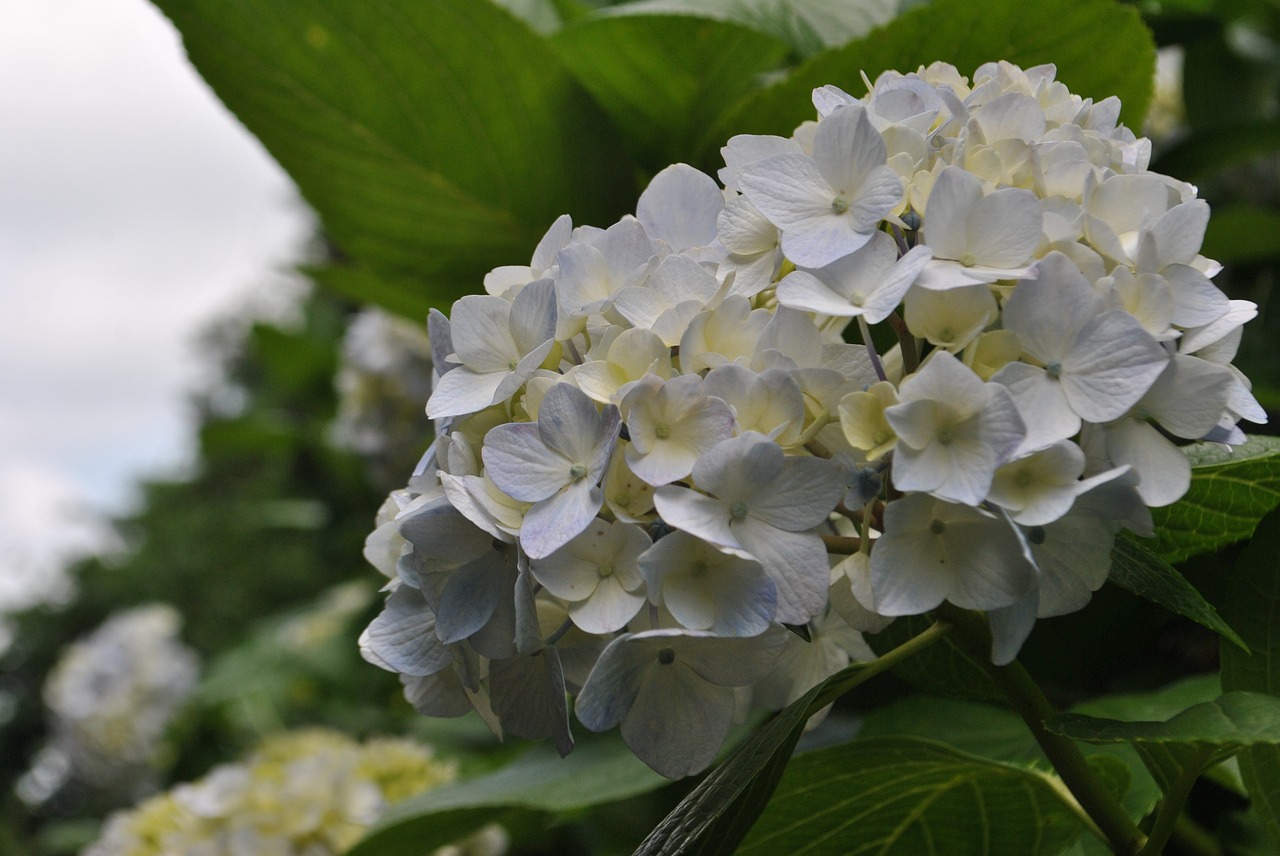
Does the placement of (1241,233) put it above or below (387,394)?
above

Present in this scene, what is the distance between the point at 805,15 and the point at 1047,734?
392 mm

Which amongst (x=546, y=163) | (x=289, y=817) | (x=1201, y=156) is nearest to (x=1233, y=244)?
Answer: (x=1201, y=156)

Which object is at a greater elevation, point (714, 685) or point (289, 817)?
point (714, 685)

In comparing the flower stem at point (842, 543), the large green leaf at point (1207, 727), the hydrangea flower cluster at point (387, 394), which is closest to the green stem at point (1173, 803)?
the large green leaf at point (1207, 727)

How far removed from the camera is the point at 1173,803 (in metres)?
0.37

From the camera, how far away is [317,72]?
0.63m

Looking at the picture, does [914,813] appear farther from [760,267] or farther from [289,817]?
[289,817]

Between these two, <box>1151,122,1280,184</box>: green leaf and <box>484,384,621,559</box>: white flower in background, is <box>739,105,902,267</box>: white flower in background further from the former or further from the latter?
<box>1151,122,1280,184</box>: green leaf

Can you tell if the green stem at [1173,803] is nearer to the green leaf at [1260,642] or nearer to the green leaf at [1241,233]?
the green leaf at [1260,642]

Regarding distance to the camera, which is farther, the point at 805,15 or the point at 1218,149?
the point at 1218,149

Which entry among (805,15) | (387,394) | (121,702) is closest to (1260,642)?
(805,15)

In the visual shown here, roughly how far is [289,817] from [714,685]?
0.66 metres

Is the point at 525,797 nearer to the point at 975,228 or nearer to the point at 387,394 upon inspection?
the point at 975,228

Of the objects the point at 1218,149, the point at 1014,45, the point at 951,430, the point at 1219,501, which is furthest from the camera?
the point at 1218,149
